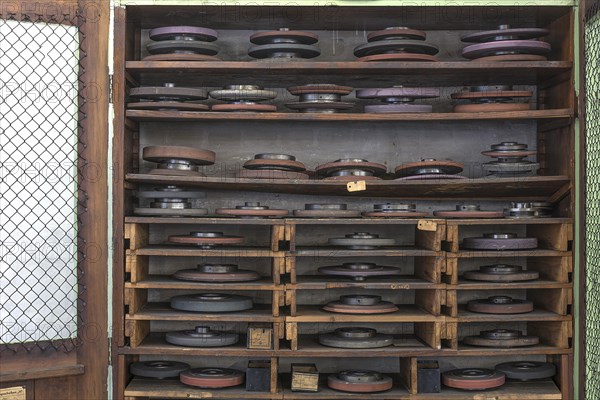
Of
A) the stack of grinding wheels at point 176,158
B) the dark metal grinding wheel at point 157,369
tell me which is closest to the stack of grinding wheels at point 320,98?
the stack of grinding wheels at point 176,158

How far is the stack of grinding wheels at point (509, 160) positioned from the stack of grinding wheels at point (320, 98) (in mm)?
722

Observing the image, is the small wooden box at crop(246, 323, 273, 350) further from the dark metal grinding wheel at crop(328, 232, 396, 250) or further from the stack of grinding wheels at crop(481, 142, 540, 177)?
the stack of grinding wheels at crop(481, 142, 540, 177)

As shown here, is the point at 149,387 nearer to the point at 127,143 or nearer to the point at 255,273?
the point at 255,273

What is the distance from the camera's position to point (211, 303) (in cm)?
328

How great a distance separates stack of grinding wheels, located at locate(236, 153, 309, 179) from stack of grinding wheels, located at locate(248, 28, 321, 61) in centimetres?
47

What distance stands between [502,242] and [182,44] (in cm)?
174

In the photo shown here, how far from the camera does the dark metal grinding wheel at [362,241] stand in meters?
3.31

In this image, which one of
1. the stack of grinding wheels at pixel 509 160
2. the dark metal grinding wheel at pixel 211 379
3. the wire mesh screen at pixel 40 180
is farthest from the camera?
the stack of grinding wheels at pixel 509 160

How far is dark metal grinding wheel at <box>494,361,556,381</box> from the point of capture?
3393 millimetres

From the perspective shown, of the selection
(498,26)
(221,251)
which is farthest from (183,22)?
(498,26)

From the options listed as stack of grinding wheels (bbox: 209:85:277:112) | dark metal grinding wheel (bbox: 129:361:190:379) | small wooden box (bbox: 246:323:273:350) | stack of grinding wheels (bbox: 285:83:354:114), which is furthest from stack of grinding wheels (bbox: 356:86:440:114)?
dark metal grinding wheel (bbox: 129:361:190:379)

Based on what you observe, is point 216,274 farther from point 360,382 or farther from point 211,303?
point 360,382

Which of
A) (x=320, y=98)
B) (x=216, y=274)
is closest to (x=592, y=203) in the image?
(x=320, y=98)

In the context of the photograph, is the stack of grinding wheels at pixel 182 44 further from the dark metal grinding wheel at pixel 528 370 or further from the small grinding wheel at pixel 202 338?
the dark metal grinding wheel at pixel 528 370
